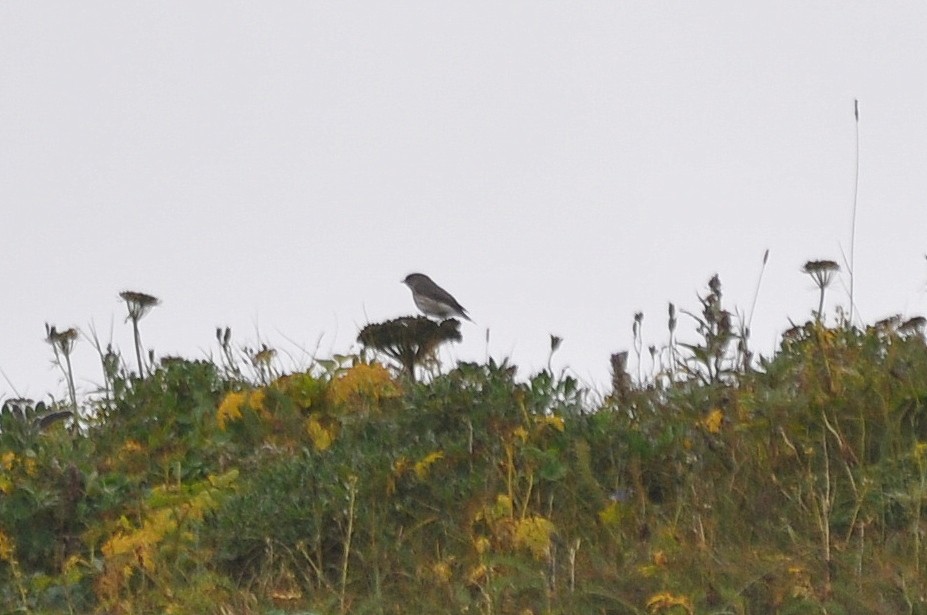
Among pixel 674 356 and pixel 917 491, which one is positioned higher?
pixel 674 356

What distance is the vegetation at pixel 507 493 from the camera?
5137 millimetres

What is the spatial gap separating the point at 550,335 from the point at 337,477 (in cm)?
148

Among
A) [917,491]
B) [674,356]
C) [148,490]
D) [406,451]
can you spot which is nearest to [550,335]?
[674,356]

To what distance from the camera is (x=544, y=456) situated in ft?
20.3

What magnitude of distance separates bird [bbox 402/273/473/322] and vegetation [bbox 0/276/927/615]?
6485mm

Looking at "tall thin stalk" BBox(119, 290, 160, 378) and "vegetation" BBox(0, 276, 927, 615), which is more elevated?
"tall thin stalk" BBox(119, 290, 160, 378)

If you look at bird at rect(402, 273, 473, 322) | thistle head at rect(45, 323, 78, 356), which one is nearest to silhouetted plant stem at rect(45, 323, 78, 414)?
thistle head at rect(45, 323, 78, 356)

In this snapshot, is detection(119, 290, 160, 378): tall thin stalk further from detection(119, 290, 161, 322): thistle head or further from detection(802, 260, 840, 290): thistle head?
detection(802, 260, 840, 290): thistle head

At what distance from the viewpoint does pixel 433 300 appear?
14047 millimetres

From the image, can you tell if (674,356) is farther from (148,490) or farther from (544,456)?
(148,490)

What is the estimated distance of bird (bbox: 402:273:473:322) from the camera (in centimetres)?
1400

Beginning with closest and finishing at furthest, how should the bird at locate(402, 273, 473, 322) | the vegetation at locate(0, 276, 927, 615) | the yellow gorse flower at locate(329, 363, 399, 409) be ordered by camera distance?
the vegetation at locate(0, 276, 927, 615) → the yellow gorse flower at locate(329, 363, 399, 409) → the bird at locate(402, 273, 473, 322)

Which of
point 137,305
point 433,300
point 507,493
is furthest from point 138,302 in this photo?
point 433,300

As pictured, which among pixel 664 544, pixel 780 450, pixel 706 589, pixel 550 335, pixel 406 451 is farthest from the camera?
pixel 550 335
